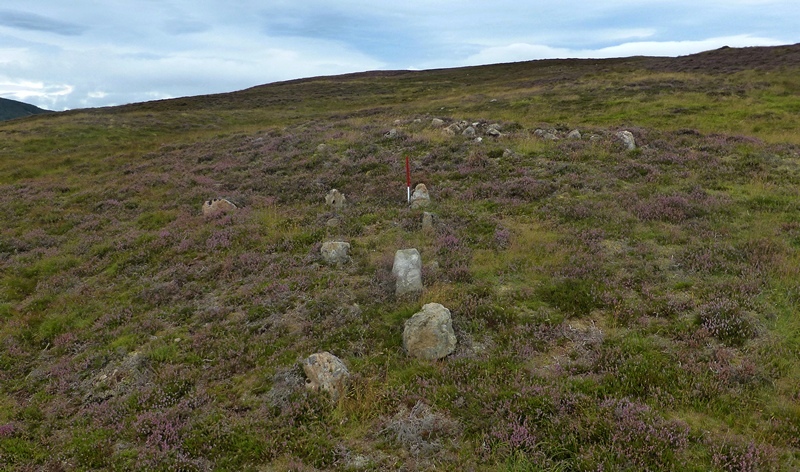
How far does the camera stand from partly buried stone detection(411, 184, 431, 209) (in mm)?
17328

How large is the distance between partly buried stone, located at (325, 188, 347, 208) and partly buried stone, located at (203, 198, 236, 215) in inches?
176

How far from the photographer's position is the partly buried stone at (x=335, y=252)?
13.1 m

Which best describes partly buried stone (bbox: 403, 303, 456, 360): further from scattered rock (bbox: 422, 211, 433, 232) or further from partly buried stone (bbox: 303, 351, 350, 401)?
scattered rock (bbox: 422, 211, 433, 232)

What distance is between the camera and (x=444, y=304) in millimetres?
10109

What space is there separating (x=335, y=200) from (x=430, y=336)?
1104 centimetres

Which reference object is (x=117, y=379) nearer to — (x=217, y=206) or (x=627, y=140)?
(x=217, y=206)

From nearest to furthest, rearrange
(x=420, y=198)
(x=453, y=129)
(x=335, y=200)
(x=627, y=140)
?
1. (x=420, y=198)
2. (x=335, y=200)
3. (x=627, y=140)
4. (x=453, y=129)

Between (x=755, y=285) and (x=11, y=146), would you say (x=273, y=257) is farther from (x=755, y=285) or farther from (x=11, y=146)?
(x=11, y=146)

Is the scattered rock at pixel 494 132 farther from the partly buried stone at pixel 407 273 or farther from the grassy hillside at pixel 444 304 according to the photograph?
the partly buried stone at pixel 407 273

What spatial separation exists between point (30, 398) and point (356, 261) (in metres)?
8.08

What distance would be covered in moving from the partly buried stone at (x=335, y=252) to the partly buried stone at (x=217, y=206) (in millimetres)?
8121

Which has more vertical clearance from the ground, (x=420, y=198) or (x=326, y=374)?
(x=420, y=198)

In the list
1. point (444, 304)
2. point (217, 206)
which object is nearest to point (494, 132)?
point (217, 206)

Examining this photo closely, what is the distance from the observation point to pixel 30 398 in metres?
8.88
